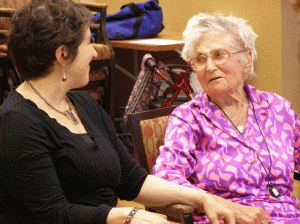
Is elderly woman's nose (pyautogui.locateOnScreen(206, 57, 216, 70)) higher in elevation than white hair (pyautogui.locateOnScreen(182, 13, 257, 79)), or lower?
lower

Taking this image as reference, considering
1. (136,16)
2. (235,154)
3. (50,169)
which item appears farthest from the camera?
(136,16)

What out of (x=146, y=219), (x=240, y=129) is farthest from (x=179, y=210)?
(x=240, y=129)

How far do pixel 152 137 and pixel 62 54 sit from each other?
71 cm

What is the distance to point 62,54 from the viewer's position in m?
1.32

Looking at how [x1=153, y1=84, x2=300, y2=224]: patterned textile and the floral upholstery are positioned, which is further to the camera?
the floral upholstery

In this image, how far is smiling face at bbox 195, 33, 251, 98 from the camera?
1.88 meters

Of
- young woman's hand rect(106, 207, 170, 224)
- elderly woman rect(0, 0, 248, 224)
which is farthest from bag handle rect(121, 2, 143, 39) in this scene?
young woman's hand rect(106, 207, 170, 224)

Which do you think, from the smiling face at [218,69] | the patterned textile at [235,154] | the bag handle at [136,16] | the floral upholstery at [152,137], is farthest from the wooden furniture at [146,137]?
the bag handle at [136,16]

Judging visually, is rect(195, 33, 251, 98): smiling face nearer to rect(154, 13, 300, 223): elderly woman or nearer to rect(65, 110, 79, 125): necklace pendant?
rect(154, 13, 300, 223): elderly woman

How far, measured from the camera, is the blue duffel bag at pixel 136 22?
12.3 feet

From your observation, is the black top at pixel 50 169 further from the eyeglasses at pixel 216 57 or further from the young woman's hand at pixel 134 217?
the eyeglasses at pixel 216 57

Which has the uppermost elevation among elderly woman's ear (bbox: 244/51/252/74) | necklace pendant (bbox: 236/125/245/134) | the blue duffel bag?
elderly woman's ear (bbox: 244/51/252/74)

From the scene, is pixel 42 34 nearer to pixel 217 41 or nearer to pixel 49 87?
pixel 49 87

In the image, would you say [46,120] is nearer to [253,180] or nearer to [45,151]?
[45,151]
